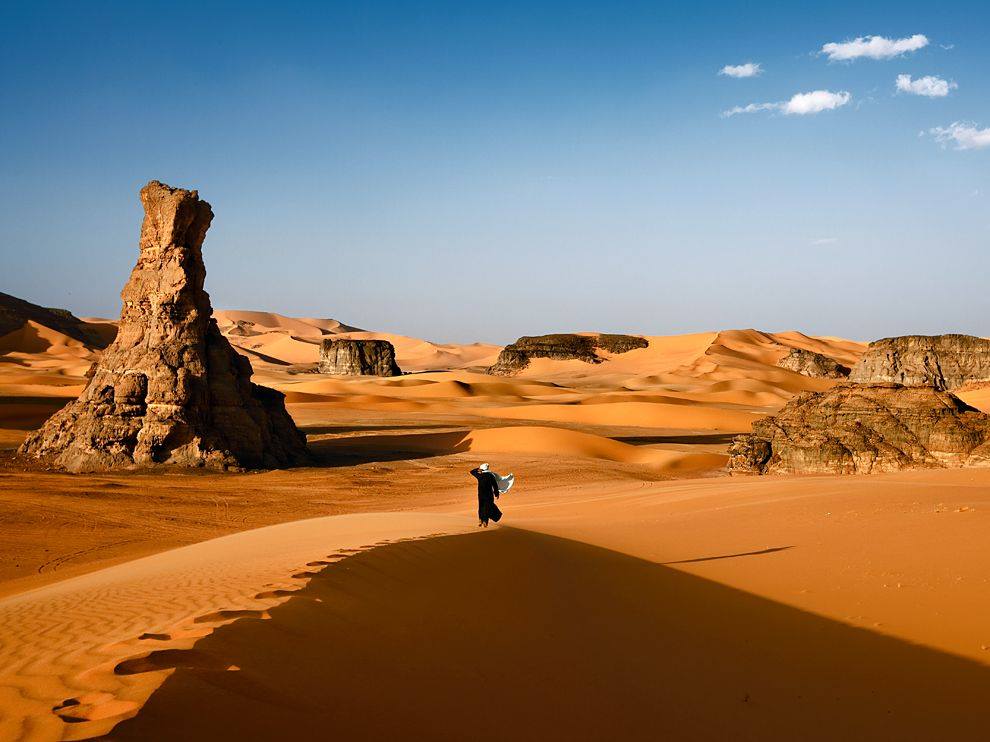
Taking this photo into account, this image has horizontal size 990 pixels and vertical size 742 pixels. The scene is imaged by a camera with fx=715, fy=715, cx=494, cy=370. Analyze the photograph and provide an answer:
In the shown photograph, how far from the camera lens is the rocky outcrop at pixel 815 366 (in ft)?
234

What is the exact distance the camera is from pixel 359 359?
72125mm

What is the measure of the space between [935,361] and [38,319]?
91.4 metres

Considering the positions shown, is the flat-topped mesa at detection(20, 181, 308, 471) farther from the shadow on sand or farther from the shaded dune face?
the shaded dune face

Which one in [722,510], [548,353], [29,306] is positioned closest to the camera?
[722,510]

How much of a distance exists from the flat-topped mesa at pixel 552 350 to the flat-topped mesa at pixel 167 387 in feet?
191

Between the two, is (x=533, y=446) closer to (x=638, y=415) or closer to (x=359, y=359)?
(x=638, y=415)

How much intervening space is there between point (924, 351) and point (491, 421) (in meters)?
31.4

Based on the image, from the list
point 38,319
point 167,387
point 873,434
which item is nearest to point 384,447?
point 167,387

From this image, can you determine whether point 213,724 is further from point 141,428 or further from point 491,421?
point 491,421

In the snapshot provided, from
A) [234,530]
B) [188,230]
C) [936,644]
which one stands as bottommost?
[234,530]

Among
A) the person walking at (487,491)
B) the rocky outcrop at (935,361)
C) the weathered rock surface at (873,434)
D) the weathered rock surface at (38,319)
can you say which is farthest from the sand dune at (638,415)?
the weathered rock surface at (38,319)

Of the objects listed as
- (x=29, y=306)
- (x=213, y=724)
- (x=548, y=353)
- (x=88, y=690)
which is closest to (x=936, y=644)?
(x=213, y=724)

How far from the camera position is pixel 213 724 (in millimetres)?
2842

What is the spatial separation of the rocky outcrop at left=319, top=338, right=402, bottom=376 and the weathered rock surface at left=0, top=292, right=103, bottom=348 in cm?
3409
